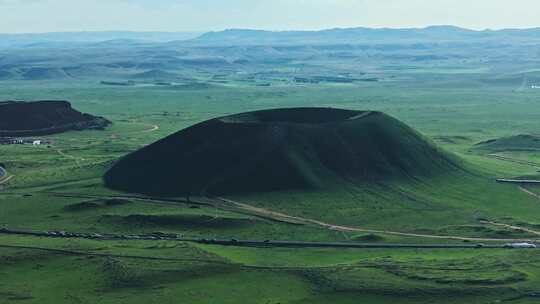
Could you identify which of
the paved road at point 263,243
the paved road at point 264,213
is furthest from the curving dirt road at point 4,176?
the paved road at point 263,243

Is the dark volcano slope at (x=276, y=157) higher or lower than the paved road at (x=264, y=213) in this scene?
higher

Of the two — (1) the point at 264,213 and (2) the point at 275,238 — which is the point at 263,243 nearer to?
(2) the point at 275,238

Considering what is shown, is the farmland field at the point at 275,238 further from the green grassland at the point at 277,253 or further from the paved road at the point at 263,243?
the paved road at the point at 263,243

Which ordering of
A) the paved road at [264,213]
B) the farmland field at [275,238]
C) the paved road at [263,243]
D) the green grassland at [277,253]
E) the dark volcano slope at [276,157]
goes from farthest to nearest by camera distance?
the dark volcano slope at [276,157], the paved road at [264,213], the paved road at [263,243], the farmland field at [275,238], the green grassland at [277,253]

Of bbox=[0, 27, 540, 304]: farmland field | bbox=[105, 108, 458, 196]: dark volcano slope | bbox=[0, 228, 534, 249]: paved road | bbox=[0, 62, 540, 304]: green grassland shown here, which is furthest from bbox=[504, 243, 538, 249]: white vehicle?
bbox=[105, 108, 458, 196]: dark volcano slope

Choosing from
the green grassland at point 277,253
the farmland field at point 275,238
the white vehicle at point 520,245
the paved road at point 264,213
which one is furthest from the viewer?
the paved road at point 264,213

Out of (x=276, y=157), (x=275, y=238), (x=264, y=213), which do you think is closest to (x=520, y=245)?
(x=275, y=238)

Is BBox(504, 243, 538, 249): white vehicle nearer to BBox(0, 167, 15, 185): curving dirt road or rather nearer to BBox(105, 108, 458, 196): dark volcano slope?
BBox(105, 108, 458, 196): dark volcano slope

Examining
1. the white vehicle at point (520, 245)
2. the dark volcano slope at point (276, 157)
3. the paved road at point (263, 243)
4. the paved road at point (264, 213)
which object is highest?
the dark volcano slope at point (276, 157)
